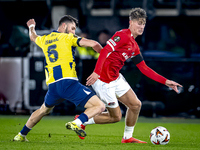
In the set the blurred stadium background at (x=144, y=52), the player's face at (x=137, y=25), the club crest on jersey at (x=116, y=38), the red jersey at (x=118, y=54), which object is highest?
the player's face at (x=137, y=25)

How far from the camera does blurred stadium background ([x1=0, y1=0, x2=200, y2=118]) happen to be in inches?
472

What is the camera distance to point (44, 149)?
15.2 ft

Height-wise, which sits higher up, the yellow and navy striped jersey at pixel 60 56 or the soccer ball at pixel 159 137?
the yellow and navy striped jersey at pixel 60 56

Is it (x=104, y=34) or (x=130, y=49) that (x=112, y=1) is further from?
(x=130, y=49)

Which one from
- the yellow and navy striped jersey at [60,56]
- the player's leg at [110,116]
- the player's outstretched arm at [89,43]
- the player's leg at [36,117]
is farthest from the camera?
the player's leg at [110,116]

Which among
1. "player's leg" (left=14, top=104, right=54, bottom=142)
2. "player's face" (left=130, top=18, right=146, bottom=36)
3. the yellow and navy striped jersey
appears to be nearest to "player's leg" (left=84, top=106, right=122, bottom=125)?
"player's leg" (left=14, top=104, right=54, bottom=142)

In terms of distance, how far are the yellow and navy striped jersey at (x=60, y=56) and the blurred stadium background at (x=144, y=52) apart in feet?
23.0

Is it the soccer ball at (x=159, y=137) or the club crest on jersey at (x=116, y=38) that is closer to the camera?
the club crest on jersey at (x=116, y=38)

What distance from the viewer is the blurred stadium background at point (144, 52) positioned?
12.0 m

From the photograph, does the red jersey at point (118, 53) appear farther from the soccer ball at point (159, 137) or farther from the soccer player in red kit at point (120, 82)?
the soccer ball at point (159, 137)

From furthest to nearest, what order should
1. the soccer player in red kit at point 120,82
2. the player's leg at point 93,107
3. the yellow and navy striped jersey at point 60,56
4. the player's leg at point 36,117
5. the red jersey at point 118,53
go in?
1. the soccer player in red kit at point 120,82
2. the red jersey at point 118,53
3. the player's leg at point 36,117
4. the yellow and navy striped jersey at point 60,56
5. the player's leg at point 93,107

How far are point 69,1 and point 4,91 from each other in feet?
12.8

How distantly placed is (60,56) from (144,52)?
24.2ft

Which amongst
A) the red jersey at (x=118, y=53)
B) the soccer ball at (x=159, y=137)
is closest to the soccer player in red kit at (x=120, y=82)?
the red jersey at (x=118, y=53)
